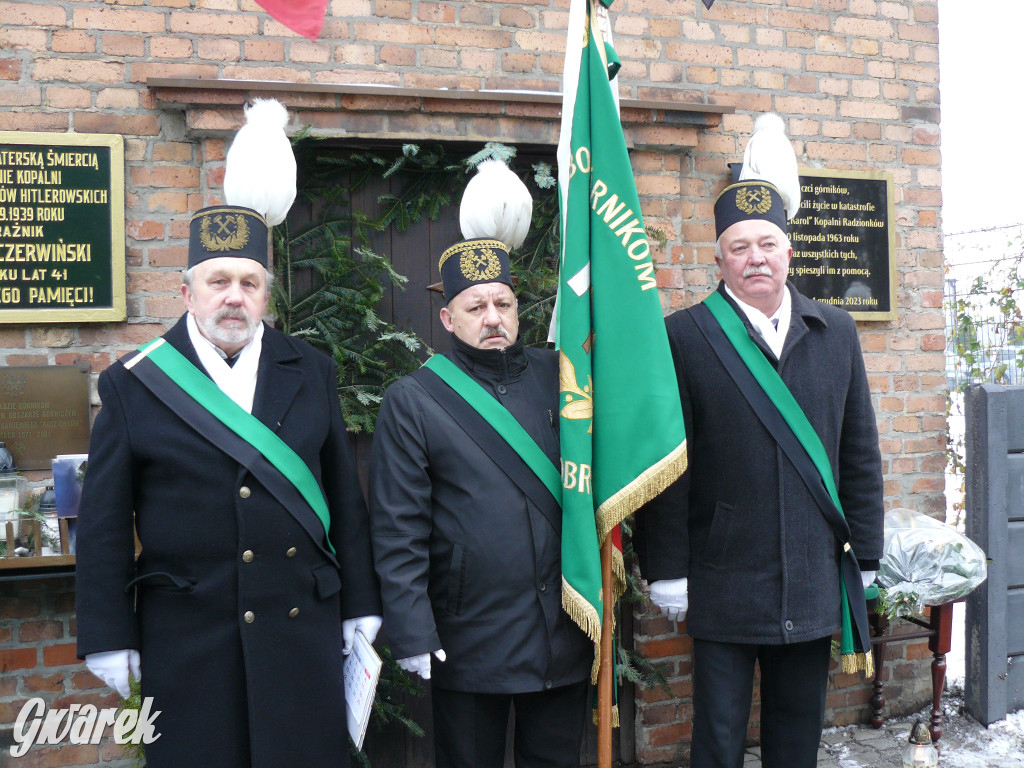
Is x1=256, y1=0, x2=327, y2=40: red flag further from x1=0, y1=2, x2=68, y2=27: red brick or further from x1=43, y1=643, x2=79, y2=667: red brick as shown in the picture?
x1=43, y1=643, x2=79, y2=667: red brick

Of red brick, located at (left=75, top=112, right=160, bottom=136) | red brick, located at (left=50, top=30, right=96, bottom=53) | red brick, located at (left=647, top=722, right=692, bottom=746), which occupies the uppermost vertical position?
red brick, located at (left=50, top=30, right=96, bottom=53)

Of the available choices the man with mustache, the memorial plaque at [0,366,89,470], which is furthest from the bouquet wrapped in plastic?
the memorial plaque at [0,366,89,470]

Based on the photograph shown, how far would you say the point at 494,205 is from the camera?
254cm

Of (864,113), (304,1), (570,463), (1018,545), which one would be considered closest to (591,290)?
(570,463)

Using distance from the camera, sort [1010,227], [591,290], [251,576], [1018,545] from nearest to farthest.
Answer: [251,576] < [591,290] < [1018,545] < [1010,227]

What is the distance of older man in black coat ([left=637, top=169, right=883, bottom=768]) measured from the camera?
2.45 metres

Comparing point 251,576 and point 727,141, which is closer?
point 251,576

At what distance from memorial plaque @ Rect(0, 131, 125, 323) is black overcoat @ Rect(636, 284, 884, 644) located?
2056 mm

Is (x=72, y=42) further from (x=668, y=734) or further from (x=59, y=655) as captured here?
(x=668, y=734)

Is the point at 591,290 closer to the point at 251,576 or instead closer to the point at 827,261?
the point at 251,576

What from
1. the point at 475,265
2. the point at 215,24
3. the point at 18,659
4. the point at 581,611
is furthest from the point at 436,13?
the point at 18,659

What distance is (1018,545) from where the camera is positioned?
3.71 metres

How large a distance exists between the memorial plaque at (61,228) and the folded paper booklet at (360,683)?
1.55m

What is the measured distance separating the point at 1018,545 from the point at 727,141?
7.47 feet
